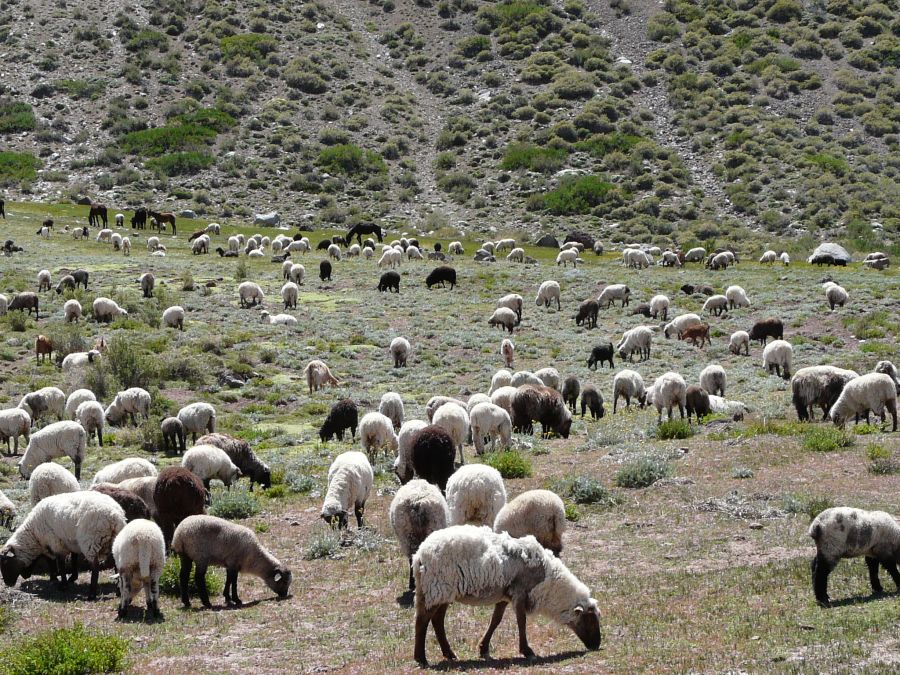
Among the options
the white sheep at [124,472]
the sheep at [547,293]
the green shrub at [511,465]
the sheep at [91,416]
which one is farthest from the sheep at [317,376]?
the sheep at [547,293]

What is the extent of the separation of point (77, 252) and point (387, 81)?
186ft

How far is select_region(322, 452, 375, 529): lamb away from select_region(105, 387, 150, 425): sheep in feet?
37.6

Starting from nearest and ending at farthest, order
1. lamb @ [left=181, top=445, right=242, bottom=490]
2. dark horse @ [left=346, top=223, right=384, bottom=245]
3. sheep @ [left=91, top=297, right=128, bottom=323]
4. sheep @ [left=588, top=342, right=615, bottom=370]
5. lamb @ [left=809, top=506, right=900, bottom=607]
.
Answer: lamb @ [left=809, top=506, right=900, bottom=607]
lamb @ [left=181, top=445, right=242, bottom=490]
sheep @ [left=588, top=342, right=615, bottom=370]
sheep @ [left=91, top=297, right=128, bottom=323]
dark horse @ [left=346, top=223, right=384, bottom=245]

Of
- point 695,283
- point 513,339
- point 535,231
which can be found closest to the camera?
point 513,339

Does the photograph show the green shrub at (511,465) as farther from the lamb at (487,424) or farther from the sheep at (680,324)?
the sheep at (680,324)

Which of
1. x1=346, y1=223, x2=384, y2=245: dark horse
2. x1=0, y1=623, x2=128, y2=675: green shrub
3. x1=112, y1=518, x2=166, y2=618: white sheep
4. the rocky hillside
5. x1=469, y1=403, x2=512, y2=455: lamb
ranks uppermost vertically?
the rocky hillside

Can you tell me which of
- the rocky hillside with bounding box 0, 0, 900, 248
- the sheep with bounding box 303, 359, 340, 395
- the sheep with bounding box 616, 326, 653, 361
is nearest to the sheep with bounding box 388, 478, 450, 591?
the sheep with bounding box 303, 359, 340, 395

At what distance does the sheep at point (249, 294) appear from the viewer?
4097cm

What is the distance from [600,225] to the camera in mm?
76188

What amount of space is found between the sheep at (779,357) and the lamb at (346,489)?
18079 millimetres

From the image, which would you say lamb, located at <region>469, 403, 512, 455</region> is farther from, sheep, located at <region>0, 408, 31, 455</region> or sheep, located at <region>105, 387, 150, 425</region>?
sheep, located at <region>0, 408, 31, 455</region>

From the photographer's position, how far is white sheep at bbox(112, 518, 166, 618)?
1108 centimetres

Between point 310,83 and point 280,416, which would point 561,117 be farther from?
point 280,416

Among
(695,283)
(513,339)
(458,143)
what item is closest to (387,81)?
(458,143)
